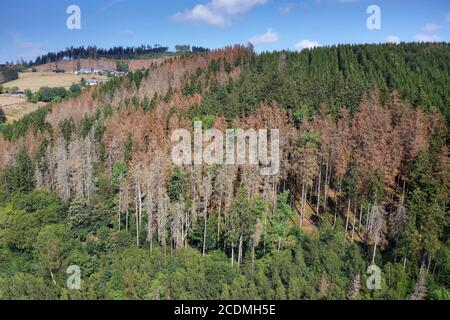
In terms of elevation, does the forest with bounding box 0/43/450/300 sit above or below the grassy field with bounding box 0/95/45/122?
below

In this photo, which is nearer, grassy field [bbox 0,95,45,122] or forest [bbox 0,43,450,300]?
forest [bbox 0,43,450,300]

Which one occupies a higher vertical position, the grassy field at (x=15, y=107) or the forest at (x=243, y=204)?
the grassy field at (x=15, y=107)

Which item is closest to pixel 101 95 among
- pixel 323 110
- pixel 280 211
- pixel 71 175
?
pixel 71 175

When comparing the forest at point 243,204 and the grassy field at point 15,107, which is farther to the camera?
the grassy field at point 15,107
